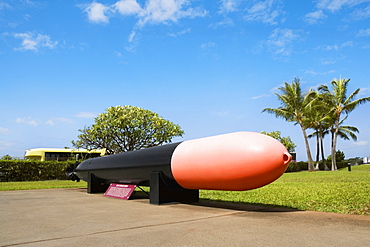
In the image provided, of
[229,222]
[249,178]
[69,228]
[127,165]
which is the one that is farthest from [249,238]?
[127,165]

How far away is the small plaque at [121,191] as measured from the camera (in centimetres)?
825

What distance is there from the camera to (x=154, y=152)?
23.9 feet

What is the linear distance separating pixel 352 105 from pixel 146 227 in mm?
33401

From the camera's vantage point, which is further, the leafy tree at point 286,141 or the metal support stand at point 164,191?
the leafy tree at point 286,141

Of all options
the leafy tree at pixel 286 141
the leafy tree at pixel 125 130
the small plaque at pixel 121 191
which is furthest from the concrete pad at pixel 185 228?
the leafy tree at pixel 286 141

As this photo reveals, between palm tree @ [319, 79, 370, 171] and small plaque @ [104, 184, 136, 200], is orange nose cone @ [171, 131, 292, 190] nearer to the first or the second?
small plaque @ [104, 184, 136, 200]

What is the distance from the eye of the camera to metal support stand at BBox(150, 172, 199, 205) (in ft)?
22.6

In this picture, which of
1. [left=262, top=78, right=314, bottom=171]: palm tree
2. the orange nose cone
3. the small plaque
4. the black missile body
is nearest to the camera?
the orange nose cone

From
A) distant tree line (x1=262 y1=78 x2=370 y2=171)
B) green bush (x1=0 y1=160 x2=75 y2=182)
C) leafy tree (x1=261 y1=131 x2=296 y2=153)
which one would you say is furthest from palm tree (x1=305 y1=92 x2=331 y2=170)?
green bush (x1=0 y1=160 x2=75 y2=182)

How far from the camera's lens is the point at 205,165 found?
5555mm

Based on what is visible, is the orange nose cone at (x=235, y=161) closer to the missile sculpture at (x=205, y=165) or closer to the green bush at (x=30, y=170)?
the missile sculpture at (x=205, y=165)

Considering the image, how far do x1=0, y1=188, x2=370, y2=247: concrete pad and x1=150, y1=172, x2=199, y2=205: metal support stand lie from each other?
2.75 feet

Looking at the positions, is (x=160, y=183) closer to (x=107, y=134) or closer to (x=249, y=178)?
(x=249, y=178)

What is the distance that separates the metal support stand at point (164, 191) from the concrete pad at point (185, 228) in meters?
0.84
